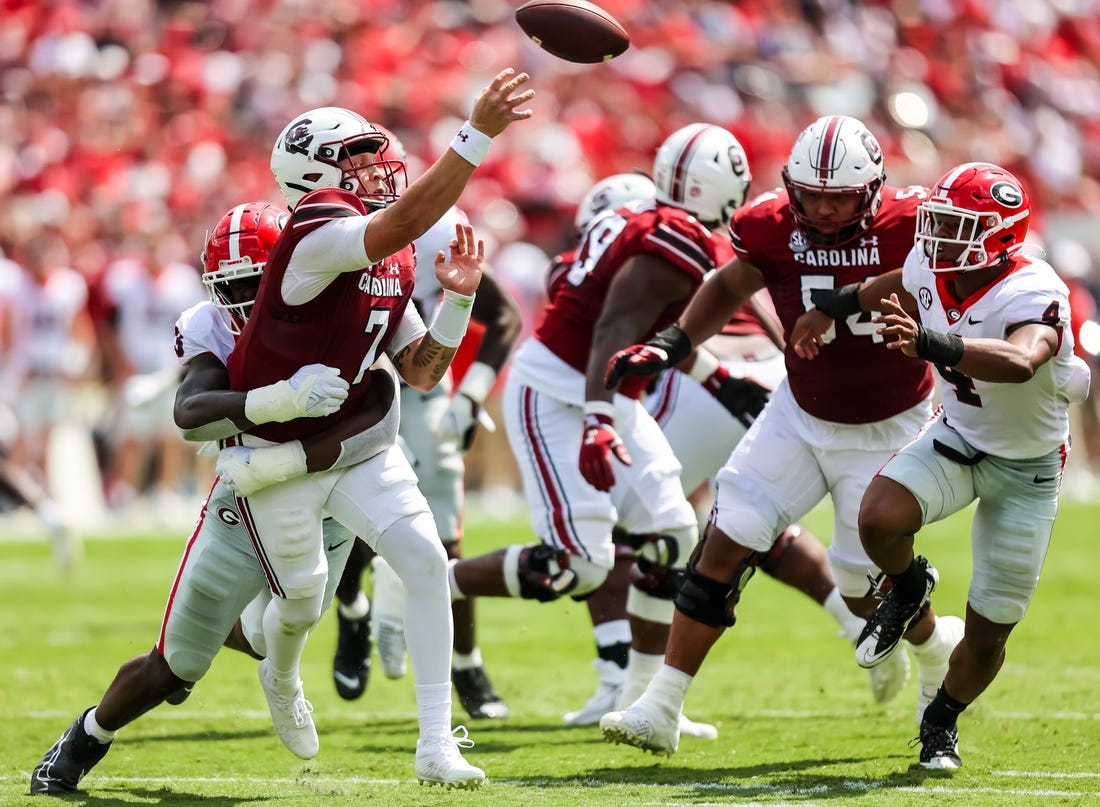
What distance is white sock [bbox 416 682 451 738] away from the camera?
4457mm

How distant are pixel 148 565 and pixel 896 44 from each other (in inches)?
475

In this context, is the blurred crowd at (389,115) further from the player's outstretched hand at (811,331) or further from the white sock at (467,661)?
the player's outstretched hand at (811,331)

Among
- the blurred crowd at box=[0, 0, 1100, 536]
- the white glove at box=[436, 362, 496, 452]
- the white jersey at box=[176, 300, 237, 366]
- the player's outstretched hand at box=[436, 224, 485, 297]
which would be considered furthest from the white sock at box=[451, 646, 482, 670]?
the blurred crowd at box=[0, 0, 1100, 536]

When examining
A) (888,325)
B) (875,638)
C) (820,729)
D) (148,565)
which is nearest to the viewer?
(888,325)

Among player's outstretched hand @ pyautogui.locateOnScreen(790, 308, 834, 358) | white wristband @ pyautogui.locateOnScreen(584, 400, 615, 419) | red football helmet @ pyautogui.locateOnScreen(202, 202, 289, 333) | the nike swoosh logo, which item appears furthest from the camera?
the nike swoosh logo

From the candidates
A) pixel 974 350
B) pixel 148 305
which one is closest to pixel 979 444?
pixel 974 350

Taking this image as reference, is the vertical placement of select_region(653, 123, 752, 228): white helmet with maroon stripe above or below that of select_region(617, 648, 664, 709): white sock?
above

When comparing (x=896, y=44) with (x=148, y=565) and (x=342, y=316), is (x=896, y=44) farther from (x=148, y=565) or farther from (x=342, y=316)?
(x=342, y=316)

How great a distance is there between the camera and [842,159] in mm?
5156

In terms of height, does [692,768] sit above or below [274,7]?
above

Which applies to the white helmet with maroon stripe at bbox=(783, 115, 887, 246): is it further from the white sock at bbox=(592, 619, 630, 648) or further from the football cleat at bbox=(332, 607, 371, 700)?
the football cleat at bbox=(332, 607, 371, 700)

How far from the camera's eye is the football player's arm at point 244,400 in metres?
4.45

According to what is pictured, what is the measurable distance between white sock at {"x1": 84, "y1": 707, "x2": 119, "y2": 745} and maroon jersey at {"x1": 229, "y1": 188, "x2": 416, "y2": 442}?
0.97m

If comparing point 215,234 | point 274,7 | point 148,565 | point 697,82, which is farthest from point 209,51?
point 215,234
